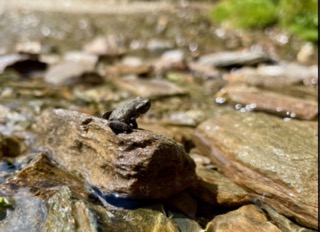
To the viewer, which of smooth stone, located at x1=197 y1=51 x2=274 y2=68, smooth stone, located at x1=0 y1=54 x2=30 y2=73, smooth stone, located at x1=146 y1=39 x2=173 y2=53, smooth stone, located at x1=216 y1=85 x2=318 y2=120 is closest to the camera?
smooth stone, located at x1=216 y1=85 x2=318 y2=120

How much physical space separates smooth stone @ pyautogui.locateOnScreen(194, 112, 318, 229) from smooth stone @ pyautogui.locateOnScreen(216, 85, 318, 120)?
1043mm

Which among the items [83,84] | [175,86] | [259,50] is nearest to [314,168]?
[175,86]

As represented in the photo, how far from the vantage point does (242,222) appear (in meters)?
3.62

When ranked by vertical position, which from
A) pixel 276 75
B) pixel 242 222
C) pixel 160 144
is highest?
pixel 160 144

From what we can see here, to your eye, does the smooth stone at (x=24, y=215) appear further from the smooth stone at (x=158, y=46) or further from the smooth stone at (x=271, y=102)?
the smooth stone at (x=158, y=46)

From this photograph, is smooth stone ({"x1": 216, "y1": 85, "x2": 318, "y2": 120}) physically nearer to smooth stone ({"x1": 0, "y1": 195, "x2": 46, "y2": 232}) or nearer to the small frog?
the small frog

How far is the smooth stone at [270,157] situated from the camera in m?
3.91

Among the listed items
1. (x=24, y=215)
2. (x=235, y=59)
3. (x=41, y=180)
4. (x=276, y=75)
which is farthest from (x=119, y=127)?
(x=235, y=59)

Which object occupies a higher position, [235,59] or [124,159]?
[124,159]

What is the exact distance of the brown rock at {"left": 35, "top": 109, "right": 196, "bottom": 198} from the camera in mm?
3643

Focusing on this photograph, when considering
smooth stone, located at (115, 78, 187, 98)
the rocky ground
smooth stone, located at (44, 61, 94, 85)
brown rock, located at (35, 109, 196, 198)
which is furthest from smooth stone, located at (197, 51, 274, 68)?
brown rock, located at (35, 109, 196, 198)

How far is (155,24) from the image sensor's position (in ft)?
40.2

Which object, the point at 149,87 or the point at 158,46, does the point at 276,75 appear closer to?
the point at 149,87

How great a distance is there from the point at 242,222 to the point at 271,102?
12.0 ft
